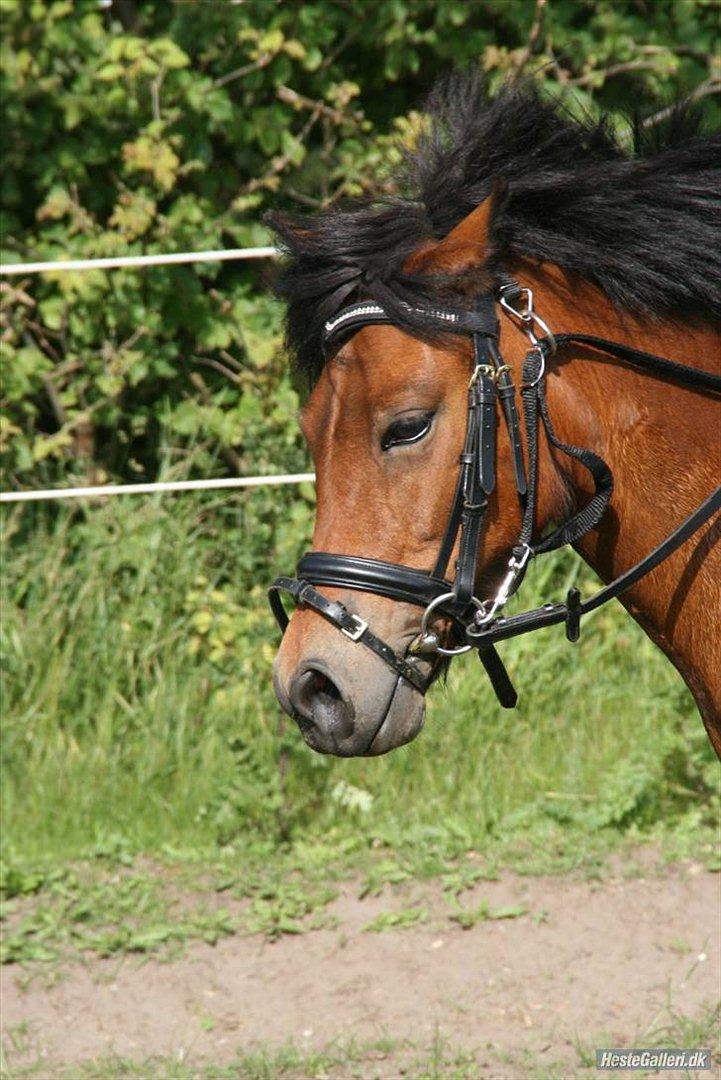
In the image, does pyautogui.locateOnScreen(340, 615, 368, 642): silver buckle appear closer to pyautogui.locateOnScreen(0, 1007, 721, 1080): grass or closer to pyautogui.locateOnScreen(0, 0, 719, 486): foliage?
pyautogui.locateOnScreen(0, 1007, 721, 1080): grass

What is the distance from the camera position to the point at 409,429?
247cm

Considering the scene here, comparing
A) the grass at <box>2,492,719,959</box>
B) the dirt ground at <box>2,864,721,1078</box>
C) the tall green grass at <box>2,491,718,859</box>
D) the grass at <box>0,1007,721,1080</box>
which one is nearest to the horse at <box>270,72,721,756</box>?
the grass at <box>0,1007,721,1080</box>

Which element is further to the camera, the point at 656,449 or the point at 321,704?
the point at 656,449

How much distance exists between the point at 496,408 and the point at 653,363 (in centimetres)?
38

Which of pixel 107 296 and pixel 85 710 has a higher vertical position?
pixel 107 296

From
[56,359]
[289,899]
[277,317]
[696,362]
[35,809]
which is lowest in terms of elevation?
[35,809]

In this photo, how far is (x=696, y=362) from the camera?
266 centimetres

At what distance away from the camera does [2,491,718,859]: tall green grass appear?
16.4ft

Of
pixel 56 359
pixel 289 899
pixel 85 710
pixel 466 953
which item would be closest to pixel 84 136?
pixel 56 359

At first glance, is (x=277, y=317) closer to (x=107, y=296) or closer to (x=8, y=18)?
(x=107, y=296)

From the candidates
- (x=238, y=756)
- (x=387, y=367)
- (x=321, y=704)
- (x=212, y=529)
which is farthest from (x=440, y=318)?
(x=212, y=529)

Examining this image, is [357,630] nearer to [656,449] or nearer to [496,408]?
[496,408]

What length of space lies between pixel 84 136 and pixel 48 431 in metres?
1.48

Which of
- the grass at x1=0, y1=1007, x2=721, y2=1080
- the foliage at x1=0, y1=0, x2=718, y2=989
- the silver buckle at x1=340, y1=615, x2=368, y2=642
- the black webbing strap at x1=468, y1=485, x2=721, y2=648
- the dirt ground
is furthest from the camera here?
the foliage at x1=0, y1=0, x2=718, y2=989
